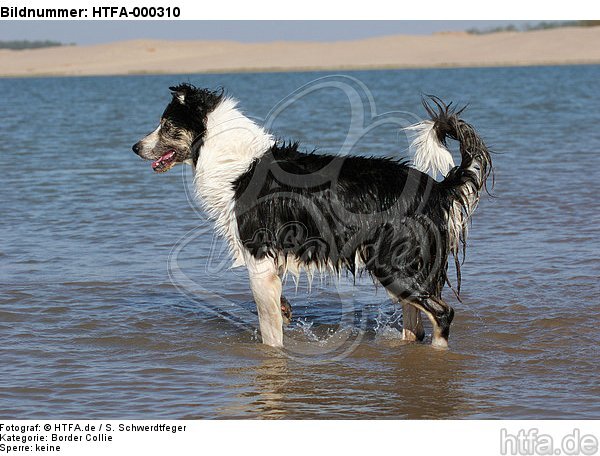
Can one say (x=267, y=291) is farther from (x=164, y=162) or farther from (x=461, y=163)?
(x=461, y=163)

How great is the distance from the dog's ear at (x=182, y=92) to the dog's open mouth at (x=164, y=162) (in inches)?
16.3

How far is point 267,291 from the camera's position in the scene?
6.57 m

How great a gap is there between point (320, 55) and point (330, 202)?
67902 millimetres

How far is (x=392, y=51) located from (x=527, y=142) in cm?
5795

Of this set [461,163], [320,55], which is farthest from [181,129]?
[320,55]

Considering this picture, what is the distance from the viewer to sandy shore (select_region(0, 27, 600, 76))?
6794cm

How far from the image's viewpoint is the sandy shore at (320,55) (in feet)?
223

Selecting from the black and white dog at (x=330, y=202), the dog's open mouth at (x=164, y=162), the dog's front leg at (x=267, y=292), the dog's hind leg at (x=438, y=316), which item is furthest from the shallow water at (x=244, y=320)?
the dog's open mouth at (x=164, y=162)

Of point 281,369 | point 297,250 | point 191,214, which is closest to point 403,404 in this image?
point 281,369

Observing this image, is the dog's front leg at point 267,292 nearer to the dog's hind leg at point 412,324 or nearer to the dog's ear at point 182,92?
the dog's hind leg at point 412,324

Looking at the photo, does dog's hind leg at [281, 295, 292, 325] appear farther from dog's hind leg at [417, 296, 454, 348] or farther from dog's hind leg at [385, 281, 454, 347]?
dog's hind leg at [417, 296, 454, 348]

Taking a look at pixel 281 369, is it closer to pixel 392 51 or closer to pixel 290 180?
pixel 290 180

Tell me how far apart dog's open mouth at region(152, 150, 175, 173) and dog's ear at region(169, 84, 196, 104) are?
41cm

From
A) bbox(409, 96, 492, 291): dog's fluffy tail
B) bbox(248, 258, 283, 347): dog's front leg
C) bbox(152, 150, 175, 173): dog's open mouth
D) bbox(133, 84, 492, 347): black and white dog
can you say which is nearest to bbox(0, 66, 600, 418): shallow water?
bbox(248, 258, 283, 347): dog's front leg
